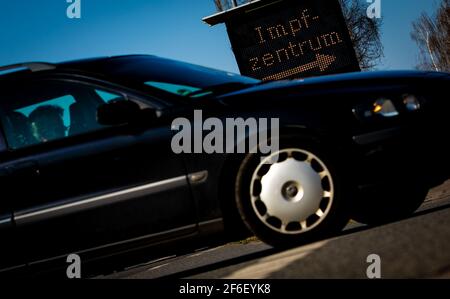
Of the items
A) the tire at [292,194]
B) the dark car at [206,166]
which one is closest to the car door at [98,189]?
the dark car at [206,166]

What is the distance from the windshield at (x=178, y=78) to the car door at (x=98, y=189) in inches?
8.4

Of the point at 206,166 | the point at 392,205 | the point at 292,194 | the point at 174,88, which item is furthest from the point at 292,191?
the point at 392,205

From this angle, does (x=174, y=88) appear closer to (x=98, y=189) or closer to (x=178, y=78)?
(x=178, y=78)

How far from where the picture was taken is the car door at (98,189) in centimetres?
285

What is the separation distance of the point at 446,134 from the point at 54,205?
2338 mm

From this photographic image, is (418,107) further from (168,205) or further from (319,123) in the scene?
(168,205)

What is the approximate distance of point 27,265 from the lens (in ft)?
9.71

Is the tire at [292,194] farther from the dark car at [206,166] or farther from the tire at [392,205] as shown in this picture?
the tire at [392,205]

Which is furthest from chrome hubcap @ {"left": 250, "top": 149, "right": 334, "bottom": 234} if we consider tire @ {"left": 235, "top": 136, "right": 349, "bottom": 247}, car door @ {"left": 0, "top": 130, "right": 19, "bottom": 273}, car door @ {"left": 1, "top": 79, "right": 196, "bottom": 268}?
→ car door @ {"left": 0, "top": 130, "right": 19, "bottom": 273}

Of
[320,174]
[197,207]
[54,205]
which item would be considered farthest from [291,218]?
[54,205]

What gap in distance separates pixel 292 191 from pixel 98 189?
1141mm

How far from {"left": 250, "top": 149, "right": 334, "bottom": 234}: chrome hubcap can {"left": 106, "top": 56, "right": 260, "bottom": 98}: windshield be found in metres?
0.68

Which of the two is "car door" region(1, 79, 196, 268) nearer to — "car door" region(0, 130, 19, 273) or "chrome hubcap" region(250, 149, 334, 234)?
"car door" region(0, 130, 19, 273)

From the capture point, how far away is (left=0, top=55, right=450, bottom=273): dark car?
2.76 meters
